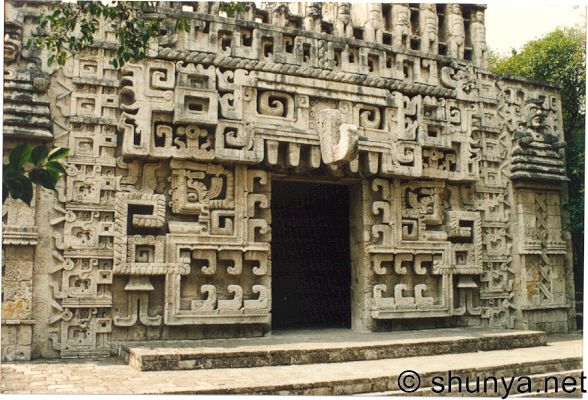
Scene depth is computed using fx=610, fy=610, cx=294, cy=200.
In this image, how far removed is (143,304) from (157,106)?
230 cm

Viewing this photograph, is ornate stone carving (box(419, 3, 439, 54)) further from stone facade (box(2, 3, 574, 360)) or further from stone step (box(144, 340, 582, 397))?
stone step (box(144, 340, 582, 397))

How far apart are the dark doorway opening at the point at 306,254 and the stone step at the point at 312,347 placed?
1626 millimetres

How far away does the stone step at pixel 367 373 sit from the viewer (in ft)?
17.0

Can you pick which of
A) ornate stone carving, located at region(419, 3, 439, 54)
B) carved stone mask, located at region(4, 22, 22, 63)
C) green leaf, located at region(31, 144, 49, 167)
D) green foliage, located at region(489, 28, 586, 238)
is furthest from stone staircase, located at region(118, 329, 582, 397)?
ornate stone carving, located at region(419, 3, 439, 54)

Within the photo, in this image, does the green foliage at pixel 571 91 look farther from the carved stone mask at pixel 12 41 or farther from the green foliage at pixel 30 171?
the green foliage at pixel 30 171

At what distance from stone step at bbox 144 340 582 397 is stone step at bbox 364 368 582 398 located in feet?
0.07

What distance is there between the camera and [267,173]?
7.80 m

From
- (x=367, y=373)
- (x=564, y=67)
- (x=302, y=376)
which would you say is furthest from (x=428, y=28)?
(x=302, y=376)

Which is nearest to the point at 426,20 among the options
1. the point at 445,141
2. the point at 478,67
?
the point at 478,67

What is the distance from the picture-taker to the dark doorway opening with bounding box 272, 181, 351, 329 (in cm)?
966

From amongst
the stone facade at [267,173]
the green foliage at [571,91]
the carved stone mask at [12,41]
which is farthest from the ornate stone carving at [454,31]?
the carved stone mask at [12,41]

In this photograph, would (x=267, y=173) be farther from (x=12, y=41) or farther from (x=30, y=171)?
(x=30, y=171)

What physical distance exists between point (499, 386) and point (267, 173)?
367 centimetres

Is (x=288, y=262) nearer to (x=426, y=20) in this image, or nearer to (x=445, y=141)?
(x=445, y=141)
